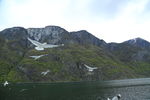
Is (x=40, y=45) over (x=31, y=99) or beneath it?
over

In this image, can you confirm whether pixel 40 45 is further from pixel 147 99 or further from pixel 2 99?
pixel 2 99

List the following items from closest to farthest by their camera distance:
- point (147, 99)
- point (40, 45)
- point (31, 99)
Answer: point (40, 45) < point (147, 99) < point (31, 99)

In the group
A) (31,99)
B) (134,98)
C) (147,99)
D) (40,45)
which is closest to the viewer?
(40,45)

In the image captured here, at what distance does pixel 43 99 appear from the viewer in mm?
91250

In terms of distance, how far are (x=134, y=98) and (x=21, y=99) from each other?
1486 inches

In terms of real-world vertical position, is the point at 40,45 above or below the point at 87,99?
above

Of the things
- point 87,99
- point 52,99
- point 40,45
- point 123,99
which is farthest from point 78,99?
point 40,45

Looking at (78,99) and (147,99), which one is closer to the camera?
(147,99)

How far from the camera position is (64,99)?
8731cm

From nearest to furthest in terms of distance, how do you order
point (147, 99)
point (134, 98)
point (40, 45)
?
point (40, 45)
point (147, 99)
point (134, 98)

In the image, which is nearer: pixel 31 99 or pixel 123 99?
pixel 123 99

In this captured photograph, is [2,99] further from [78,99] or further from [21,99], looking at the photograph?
[78,99]

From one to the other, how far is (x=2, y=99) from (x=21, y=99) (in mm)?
6331

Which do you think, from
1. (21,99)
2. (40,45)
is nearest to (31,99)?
(21,99)
